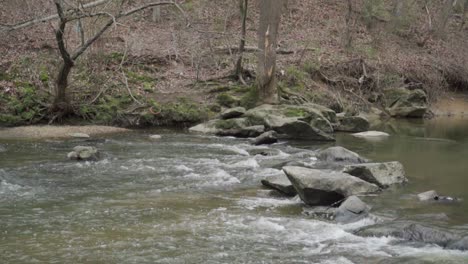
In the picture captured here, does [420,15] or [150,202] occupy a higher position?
[420,15]

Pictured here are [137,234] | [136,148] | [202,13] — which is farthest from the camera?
[202,13]

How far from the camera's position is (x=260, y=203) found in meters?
8.80

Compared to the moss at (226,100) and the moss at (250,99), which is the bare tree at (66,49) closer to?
the moss at (226,100)

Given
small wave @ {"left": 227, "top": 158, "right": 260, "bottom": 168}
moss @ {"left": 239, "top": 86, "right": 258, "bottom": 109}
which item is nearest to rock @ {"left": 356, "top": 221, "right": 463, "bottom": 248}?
small wave @ {"left": 227, "top": 158, "right": 260, "bottom": 168}

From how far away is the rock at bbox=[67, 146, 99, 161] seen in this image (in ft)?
39.4

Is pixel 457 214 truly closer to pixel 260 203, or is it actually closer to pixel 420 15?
pixel 260 203

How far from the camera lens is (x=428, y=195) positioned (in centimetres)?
912

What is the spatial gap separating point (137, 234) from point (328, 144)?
9264 millimetres

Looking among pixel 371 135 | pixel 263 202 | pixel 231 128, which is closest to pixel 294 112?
pixel 231 128

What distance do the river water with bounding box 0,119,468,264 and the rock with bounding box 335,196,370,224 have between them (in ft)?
0.52

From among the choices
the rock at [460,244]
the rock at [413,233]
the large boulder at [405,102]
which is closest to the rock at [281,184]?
the rock at [413,233]

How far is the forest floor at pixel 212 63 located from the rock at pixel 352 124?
8.88 ft

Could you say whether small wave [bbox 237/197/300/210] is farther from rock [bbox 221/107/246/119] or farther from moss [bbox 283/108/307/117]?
rock [bbox 221/107/246/119]

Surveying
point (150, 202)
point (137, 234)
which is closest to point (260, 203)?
point (150, 202)
